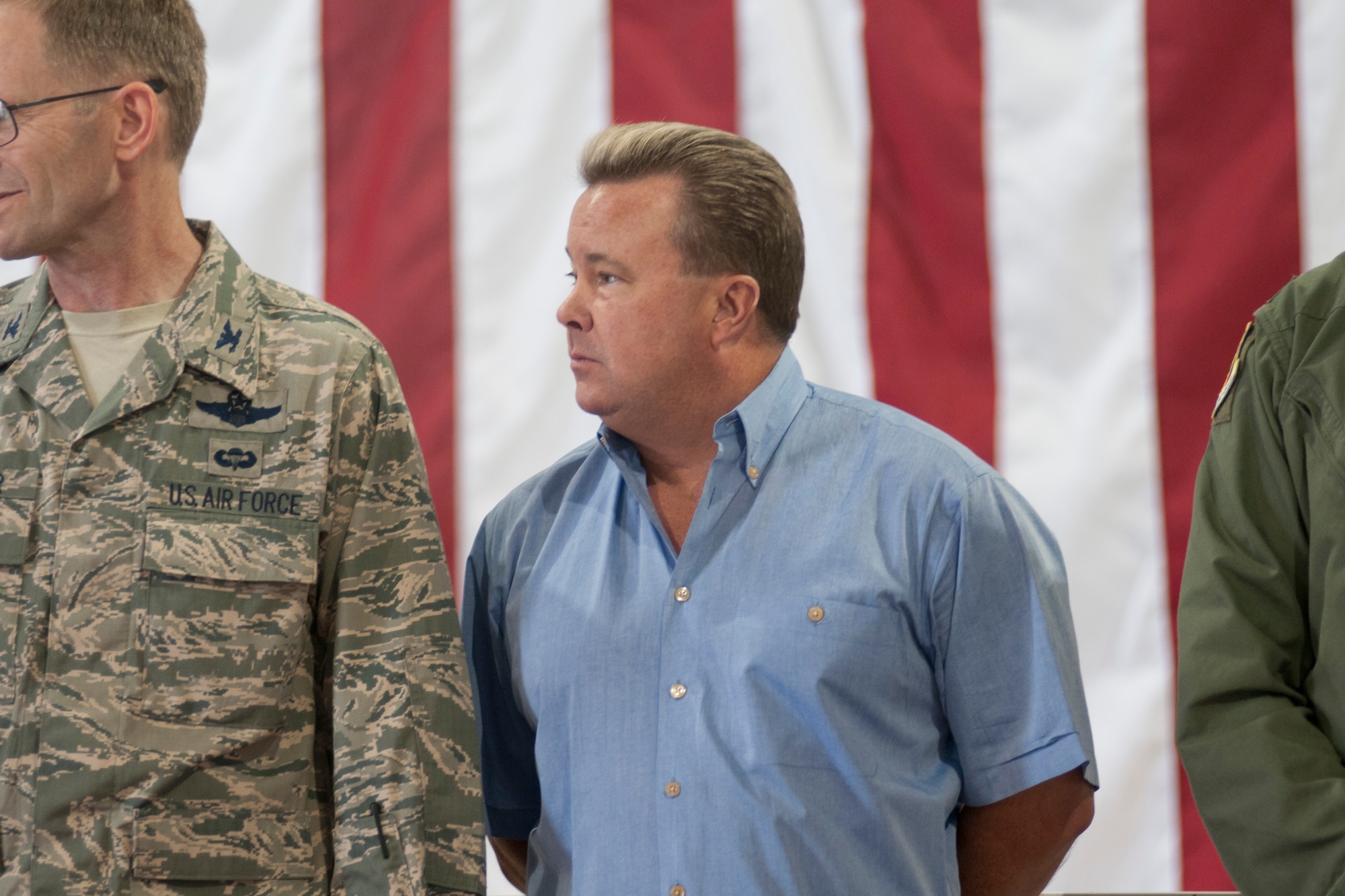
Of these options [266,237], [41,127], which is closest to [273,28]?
[266,237]

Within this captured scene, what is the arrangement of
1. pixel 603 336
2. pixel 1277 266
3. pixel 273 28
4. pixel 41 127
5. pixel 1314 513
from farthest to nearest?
pixel 273 28
pixel 1277 266
pixel 603 336
pixel 41 127
pixel 1314 513

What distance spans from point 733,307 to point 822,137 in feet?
2.59

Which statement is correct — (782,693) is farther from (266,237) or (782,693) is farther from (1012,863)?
(266,237)

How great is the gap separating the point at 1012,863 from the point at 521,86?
1.51 m

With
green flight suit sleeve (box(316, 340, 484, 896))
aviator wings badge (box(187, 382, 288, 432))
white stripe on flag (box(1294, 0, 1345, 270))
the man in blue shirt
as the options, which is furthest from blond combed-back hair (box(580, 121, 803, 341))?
white stripe on flag (box(1294, 0, 1345, 270))

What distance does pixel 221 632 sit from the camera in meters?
1.41

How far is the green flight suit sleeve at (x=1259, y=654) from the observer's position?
1187mm

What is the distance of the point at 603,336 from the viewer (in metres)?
1.61

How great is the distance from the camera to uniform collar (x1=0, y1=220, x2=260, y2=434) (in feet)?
4.69

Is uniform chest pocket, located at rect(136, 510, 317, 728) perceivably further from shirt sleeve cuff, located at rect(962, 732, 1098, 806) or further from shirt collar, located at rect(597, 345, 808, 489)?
shirt sleeve cuff, located at rect(962, 732, 1098, 806)

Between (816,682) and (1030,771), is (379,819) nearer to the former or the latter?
(816,682)

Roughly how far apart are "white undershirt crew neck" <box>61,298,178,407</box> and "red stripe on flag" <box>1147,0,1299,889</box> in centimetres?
156

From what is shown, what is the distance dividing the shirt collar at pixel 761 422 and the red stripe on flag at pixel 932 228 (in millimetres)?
702

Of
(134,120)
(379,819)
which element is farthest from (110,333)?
(379,819)
